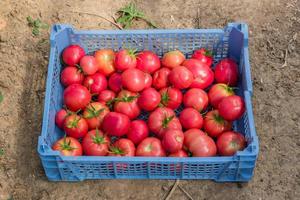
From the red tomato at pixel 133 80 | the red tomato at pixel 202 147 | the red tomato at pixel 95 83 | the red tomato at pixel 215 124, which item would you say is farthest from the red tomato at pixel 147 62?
the red tomato at pixel 202 147

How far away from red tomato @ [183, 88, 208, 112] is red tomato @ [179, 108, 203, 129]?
0.19 ft

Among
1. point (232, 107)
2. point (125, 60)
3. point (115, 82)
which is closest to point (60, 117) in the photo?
point (115, 82)

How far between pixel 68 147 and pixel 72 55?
0.62 meters

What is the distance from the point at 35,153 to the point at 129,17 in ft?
3.71

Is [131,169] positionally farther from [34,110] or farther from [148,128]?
[34,110]

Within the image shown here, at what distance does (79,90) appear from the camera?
10.8ft

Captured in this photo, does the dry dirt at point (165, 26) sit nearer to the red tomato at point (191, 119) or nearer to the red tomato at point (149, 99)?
the red tomato at point (191, 119)

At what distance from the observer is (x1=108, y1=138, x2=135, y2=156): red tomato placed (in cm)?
308

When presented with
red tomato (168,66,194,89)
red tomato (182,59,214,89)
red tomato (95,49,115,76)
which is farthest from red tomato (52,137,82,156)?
red tomato (182,59,214,89)

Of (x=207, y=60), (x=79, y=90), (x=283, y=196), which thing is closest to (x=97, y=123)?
(x=79, y=90)

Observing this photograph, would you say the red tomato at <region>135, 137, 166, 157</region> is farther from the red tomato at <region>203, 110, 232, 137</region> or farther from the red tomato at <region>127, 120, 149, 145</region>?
the red tomato at <region>203, 110, 232, 137</region>

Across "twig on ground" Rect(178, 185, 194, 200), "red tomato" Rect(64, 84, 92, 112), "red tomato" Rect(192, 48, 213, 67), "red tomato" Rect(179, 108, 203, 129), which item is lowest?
"twig on ground" Rect(178, 185, 194, 200)

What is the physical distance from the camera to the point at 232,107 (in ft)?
10.3

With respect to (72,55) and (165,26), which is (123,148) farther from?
(165,26)
